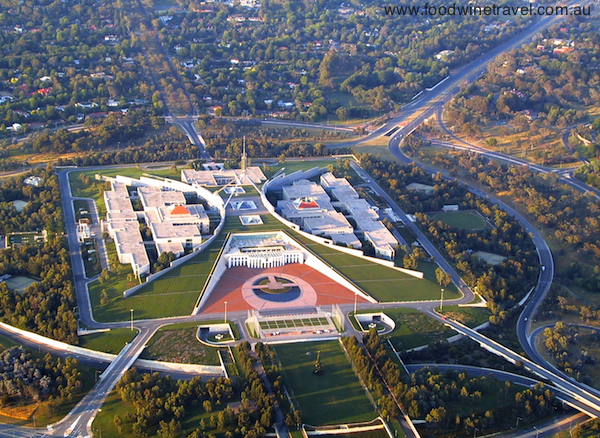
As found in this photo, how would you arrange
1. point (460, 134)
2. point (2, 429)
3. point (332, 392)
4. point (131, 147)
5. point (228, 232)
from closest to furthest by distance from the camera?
point (2, 429)
point (332, 392)
point (228, 232)
point (131, 147)
point (460, 134)

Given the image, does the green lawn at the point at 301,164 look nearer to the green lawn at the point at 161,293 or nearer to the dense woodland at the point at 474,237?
the dense woodland at the point at 474,237

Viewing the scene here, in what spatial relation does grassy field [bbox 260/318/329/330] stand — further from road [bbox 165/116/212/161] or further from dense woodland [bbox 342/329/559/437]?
road [bbox 165/116/212/161]

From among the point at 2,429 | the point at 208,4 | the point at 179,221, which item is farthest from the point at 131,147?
the point at 208,4

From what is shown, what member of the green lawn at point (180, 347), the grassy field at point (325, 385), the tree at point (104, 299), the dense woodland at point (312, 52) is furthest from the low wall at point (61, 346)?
the dense woodland at point (312, 52)

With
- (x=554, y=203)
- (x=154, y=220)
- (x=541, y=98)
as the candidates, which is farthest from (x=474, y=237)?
(x=541, y=98)

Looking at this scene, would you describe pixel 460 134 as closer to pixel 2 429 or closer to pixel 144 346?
pixel 144 346
